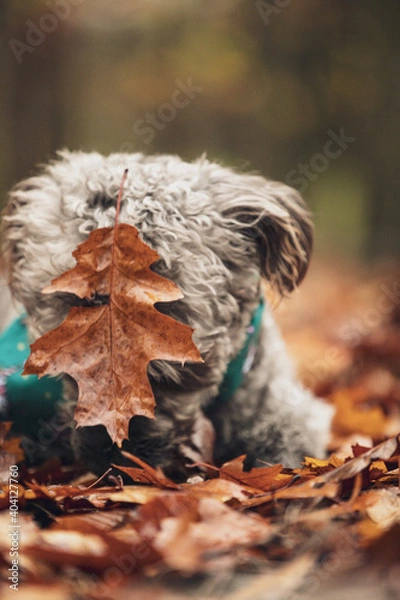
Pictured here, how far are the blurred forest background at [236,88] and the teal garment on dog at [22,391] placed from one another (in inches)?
250

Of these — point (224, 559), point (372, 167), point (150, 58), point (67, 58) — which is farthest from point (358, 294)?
point (224, 559)

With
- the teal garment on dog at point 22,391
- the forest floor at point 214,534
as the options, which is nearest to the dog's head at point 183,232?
the teal garment on dog at point 22,391

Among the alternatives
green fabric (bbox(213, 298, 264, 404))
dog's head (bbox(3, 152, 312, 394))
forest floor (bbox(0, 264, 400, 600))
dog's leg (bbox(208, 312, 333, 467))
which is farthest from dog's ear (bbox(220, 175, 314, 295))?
forest floor (bbox(0, 264, 400, 600))

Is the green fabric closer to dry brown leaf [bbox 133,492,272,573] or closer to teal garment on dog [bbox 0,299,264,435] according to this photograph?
teal garment on dog [bbox 0,299,264,435]

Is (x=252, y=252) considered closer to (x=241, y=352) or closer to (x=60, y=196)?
(x=241, y=352)

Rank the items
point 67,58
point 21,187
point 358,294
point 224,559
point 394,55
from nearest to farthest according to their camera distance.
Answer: point 224,559 → point 21,187 → point 358,294 → point 394,55 → point 67,58

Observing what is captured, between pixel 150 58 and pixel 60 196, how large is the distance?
8863 mm

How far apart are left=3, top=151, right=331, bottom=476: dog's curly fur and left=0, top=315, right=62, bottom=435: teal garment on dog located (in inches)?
11.2

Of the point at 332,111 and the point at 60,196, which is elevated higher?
the point at 332,111

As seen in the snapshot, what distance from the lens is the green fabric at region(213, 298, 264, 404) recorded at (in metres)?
2.68

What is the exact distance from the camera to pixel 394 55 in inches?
379

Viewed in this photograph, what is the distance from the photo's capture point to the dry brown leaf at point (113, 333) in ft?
6.96

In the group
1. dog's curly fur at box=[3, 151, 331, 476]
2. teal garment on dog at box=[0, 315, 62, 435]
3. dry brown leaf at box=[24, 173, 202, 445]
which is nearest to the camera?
dry brown leaf at box=[24, 173, 202, 445]

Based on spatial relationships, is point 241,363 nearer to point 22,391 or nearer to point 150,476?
point 150,476
